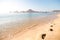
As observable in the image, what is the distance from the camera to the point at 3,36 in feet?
8.38

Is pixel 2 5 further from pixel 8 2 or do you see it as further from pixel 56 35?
pixel 56 35

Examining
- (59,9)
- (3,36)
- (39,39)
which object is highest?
(59,9)

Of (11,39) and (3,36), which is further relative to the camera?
(3,36)

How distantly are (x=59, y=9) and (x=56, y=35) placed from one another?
43.6 inches

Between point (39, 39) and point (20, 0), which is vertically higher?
point (20, 0)

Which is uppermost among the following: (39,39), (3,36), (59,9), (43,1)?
(43,1)

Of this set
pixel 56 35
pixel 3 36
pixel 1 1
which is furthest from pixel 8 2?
pixel 56 35

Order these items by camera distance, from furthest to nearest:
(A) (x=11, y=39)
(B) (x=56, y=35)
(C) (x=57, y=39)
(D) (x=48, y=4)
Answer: (D) (x=48, y=4) → (A) (x=11, y=39) → (B) (x=56, y=35) → (C) (x=57, y=39)

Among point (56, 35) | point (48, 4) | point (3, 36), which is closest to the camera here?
point (56, 35)

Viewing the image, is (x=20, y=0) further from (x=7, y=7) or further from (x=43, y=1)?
(x=43, y=1)

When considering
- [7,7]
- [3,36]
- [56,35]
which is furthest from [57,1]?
[3,36]

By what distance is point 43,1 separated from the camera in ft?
9.80

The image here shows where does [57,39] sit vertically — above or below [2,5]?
below

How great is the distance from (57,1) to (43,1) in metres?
0.38
